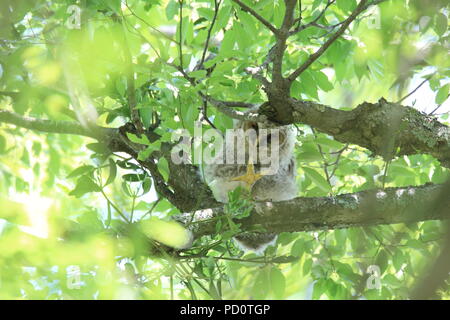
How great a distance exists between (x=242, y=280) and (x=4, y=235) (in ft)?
6.98

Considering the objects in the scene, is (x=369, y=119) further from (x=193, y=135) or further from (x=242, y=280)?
(x=242, y=280)

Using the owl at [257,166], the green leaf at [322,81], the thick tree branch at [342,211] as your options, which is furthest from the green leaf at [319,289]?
the green leaf at [322,81]

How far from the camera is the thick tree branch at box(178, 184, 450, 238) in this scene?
7.84 feet

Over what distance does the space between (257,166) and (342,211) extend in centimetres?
85

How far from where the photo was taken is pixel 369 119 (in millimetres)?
2527

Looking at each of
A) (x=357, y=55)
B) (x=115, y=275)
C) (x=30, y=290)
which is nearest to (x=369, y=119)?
(x=357, y=55)

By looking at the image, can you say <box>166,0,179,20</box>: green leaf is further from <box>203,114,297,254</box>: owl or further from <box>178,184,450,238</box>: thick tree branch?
<box>178,184,450,238</box>: thick tree branch

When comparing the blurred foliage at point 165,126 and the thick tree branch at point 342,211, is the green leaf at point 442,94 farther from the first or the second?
the thick tree branch at point 342,211

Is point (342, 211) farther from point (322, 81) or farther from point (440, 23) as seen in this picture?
point (440, 23)

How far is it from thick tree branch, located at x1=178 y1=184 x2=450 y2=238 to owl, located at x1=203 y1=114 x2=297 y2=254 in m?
0.36

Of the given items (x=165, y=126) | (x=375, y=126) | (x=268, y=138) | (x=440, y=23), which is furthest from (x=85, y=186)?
(x=440, y=23)

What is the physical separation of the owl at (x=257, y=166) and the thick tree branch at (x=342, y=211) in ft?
1.18

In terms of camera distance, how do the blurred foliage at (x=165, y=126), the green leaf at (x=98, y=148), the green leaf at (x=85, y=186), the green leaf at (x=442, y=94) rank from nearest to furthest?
the blurred foliage at (x=165, y=126) → the green leaf at (x=85, y=186) → the green leaf at (x=98, y=148) → the green leaf at (x=442, y=94)

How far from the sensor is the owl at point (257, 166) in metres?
3.03
